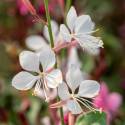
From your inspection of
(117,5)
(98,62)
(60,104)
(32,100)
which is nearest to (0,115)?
(32,100)

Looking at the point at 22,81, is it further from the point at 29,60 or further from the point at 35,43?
the point at 35,43

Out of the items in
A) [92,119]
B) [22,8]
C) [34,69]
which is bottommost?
[92,119]

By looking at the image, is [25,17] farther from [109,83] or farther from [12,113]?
[12,113]

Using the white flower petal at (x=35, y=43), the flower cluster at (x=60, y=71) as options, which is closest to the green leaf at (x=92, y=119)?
the flower cluster at (x=60, y=71)

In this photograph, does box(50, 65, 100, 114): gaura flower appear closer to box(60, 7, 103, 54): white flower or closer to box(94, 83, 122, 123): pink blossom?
box(60, 7, 103, 54): white flower

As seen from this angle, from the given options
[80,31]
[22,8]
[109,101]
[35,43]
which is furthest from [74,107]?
[22,8]
